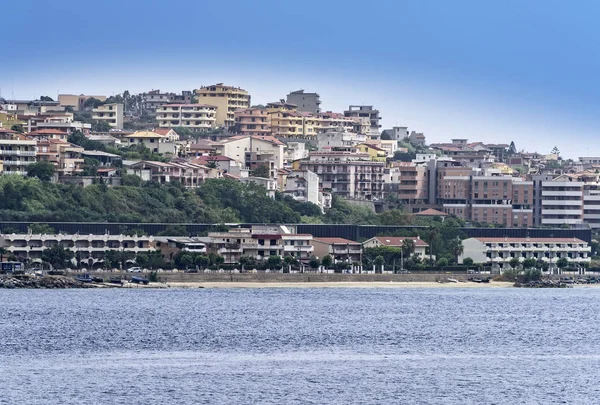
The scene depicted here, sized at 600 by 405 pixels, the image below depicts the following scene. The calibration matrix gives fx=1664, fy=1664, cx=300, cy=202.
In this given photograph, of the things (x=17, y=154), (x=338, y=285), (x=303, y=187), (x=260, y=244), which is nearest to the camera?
(x=338, y=285)

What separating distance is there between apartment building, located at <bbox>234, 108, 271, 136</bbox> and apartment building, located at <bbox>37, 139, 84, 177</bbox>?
4314cm

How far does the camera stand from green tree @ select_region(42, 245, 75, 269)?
106m

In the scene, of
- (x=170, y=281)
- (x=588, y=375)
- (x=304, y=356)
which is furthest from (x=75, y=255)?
(x=588, y=375)

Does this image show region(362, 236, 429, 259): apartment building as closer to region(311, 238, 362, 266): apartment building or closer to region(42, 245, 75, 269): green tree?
region(311, 238, 362, 266): apartment building

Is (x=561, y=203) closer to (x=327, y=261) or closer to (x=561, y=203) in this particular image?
(x=561, y=203)

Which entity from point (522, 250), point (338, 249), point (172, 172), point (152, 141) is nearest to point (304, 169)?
point (152, 141)

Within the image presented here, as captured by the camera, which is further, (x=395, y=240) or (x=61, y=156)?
(x=61, y=156)

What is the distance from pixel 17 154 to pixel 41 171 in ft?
16.7

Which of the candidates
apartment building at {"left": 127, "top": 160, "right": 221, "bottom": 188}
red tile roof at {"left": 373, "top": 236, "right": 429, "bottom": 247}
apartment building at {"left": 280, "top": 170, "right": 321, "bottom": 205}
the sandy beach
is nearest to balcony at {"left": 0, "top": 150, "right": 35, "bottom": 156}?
apartment building at {"left": 127, "top": 160, "right": 221, "bottom": 188}

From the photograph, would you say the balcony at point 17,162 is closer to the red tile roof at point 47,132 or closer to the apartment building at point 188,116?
the red tile roof at point 47,132

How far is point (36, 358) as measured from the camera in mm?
59562

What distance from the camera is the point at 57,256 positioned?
106m

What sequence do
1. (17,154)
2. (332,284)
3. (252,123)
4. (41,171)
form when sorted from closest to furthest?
1. (332,284)
2. (41,171)
3. (17,154)
4. (252,123)

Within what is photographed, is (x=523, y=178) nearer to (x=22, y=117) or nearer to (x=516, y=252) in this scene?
(x=516, y=252)
